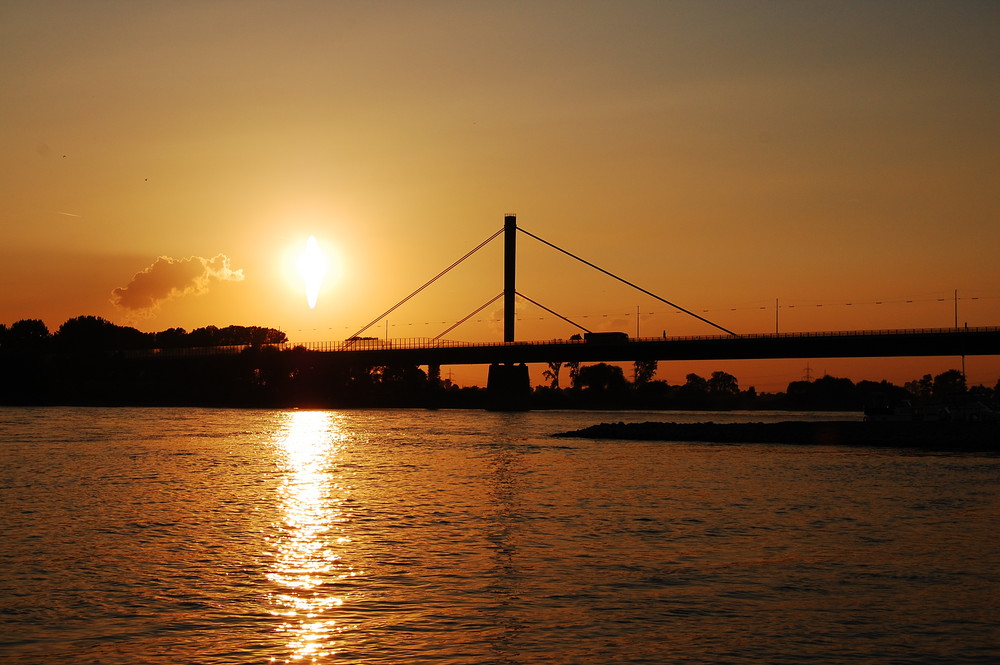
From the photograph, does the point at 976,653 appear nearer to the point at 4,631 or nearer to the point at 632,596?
the point at 632,596

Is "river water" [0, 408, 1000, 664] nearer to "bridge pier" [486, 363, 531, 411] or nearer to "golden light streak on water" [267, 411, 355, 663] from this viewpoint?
"golden light streak on water" [267, 411, 355, 663]

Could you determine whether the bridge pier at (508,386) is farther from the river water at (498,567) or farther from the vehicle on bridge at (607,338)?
the river water at (498,567)

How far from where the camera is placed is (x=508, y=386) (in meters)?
134

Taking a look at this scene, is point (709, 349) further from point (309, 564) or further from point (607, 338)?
point (309, 564)

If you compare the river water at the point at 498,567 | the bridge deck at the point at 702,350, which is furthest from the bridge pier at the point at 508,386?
the river water at the point at 498,567

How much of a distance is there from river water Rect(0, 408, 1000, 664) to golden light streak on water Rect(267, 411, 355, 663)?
73 mm

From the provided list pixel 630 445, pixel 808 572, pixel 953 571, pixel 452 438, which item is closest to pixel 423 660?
pixel 808 572

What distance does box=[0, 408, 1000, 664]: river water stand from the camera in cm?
1356

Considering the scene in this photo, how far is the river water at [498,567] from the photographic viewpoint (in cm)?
1356

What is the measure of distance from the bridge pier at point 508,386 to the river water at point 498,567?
92.9 meters

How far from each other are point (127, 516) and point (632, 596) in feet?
51.2

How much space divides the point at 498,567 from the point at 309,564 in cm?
362

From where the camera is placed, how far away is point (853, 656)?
13.0 metres

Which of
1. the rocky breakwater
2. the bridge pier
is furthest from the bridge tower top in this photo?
the rocky breakwater
